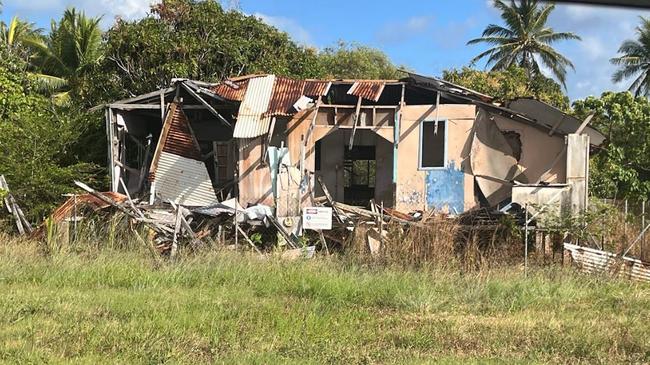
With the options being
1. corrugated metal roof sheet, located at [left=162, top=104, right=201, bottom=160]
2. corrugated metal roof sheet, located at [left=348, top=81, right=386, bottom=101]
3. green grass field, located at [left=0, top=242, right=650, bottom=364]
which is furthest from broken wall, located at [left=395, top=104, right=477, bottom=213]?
corrugated metal roof sheet, located at [left=162, top=104, right=201, bottom=160]

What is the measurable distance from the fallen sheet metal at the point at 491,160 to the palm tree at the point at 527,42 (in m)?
20.9

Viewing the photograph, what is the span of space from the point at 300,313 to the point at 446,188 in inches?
345

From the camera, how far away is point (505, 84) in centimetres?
2692

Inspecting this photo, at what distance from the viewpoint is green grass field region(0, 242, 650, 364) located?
602cm

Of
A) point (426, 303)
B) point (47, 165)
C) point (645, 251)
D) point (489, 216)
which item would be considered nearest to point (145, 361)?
point (426, 303)

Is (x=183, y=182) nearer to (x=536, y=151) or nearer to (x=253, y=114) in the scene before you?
(x=253, y=114)

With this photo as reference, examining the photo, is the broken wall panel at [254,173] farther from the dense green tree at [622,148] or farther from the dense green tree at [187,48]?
the dense green tree at [622,148]

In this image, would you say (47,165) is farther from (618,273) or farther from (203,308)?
(618,273)

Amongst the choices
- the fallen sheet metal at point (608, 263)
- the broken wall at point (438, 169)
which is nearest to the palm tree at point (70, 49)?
the broken wall at point (438, 169)

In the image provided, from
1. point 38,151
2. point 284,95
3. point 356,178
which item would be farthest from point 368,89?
point 38,151

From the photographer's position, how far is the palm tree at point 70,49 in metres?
26.4

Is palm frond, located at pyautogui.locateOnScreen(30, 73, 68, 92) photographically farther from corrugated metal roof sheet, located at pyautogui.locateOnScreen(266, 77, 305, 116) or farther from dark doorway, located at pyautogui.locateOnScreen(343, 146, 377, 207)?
corrugated metal roof sheet, located at pyautogui.locateOnScreen(266, 77, 305, 116)

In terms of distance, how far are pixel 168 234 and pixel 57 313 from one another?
18.8ft

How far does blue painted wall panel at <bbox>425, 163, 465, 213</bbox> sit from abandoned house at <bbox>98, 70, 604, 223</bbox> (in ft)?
0.08
